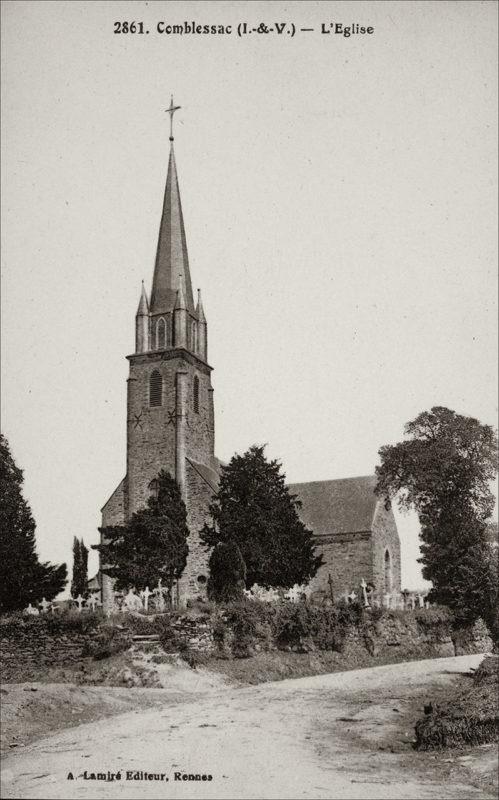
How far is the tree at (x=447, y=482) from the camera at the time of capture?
32.9 m

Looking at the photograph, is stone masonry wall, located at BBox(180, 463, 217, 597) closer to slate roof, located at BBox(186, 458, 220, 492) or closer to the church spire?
slate roof, located at BBox(186, 458, 220, 492)

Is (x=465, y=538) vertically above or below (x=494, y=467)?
below

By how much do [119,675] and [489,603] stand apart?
54.5ft

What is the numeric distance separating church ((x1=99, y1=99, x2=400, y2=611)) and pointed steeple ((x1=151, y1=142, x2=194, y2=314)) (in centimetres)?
6

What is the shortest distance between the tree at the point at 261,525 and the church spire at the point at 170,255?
1711cm

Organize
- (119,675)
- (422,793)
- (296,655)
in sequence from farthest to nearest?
1. (296,655)
2. (119,675)
3. (422,793)

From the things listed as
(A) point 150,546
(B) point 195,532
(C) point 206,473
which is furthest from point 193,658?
(C) point 206,473

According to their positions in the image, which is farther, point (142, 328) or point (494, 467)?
point (142, 328)

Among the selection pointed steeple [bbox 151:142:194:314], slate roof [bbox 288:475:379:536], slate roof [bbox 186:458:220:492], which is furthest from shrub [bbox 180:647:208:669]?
pointed steeple [bbox 151:142:194:314]

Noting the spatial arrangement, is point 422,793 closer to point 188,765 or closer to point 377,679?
point 188,765

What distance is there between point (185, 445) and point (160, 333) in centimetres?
717

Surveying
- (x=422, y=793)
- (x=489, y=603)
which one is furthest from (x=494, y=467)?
(x=422, y=793)

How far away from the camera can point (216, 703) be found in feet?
56.9

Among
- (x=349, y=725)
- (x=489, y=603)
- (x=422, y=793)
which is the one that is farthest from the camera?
(x=489, y=603)
